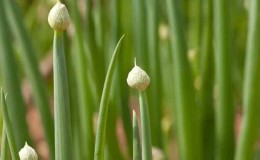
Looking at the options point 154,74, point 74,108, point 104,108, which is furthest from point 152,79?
point 104,108

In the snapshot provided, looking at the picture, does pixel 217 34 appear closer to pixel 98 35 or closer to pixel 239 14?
pixel 98 35

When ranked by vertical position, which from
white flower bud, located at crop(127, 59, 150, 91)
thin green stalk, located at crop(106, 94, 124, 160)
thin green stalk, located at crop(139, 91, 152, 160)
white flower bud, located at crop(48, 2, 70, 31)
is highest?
white flower bud, located at crop(48, 2, 70, 31)

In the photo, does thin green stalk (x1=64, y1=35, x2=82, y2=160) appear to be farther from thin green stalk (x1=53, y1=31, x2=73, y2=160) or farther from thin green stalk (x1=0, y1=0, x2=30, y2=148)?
thin green stalk (x1=53, y1=31, x2=73, y2=160)

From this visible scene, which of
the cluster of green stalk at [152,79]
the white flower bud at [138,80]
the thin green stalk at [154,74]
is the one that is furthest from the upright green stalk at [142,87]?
the thin green stalk at [154,74]

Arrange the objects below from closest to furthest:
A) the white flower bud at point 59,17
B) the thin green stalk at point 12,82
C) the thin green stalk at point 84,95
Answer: the white flower bud at point 59,17
the thin green stalk at point 12,82
the thin green stalk at point 84,95

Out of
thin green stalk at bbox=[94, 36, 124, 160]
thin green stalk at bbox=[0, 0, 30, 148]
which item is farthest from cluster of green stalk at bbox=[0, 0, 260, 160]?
thin green stalk at bbox=[94, 36, 124, 160]

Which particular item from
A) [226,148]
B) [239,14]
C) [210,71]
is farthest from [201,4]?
[239,14]

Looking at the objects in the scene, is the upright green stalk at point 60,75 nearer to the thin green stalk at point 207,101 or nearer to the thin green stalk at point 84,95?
the thin green stalk at point 84,95

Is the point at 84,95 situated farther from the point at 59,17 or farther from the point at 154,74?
the point at 59,17
